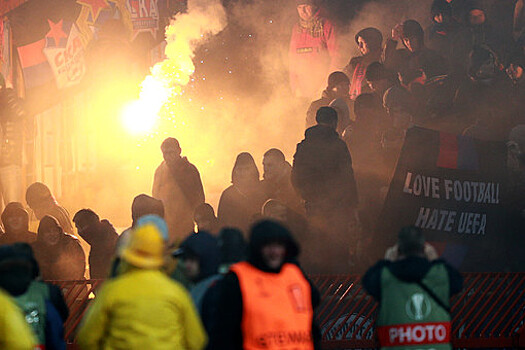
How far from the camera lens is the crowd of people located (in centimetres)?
424

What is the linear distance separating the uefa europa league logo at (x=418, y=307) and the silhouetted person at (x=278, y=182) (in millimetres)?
4106

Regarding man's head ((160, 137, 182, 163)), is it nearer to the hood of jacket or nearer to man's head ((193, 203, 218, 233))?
man's head ((193, 203, 218, 233))

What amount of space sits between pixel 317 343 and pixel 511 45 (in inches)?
350

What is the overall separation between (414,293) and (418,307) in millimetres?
88

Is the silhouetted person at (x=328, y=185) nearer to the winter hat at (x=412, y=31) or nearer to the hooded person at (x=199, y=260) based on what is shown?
the winter hat at (x=412, y=31)

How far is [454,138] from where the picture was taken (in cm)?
841

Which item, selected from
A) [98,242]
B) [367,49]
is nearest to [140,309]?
[98,242]

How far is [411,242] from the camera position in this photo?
16.5 feet

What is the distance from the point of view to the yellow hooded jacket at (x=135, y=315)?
13.6 feet

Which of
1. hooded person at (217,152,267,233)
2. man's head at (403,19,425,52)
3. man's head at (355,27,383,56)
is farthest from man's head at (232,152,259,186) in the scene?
man's head at (355,27,383,56)

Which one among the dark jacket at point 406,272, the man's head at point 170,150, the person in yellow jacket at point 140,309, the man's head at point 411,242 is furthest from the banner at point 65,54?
the person in yellow jacket at point 140,309

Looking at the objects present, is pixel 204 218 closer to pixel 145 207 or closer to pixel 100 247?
pixel 145 207

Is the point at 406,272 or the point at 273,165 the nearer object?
the point at 406,272

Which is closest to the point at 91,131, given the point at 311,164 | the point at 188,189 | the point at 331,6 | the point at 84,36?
the point at 84,36
